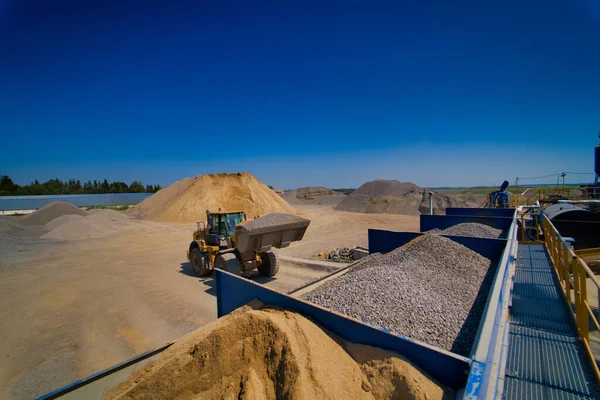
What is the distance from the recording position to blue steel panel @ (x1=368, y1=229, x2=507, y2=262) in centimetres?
572

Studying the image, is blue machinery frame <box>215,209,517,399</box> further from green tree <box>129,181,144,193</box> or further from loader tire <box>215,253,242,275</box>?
green tree <box>129,181,144,193</box>

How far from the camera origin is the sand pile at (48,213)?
23.4 metres

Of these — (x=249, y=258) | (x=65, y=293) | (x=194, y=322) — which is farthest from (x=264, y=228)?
(x=65, y=293)

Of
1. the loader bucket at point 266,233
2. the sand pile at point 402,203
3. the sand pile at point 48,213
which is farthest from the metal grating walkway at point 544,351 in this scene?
the sand pile at point 48,213

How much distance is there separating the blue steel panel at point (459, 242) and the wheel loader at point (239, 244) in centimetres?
247

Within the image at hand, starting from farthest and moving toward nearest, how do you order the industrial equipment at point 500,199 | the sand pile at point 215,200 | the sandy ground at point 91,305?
the sand pile at point 215,200, the industrial equipment at point 500,199, the sandy ground at point 91,305

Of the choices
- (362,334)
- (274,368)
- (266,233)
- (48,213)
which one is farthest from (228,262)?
(48,213)

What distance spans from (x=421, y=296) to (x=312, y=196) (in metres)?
57.0

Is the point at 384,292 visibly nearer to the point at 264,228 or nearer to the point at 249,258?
the point at 264,228

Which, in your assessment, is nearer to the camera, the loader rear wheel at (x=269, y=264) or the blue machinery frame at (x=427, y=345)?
the blue machinery frame at (x=427, y=345)

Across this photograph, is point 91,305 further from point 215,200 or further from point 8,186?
point 8,186

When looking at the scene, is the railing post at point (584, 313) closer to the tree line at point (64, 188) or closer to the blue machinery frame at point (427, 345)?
the blue machinery frame at point (427, 345)

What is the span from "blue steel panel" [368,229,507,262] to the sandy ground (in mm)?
2960

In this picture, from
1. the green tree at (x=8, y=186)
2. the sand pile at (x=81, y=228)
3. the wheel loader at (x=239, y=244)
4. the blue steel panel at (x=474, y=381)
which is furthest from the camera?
the green tree at (x=8, y=186)
